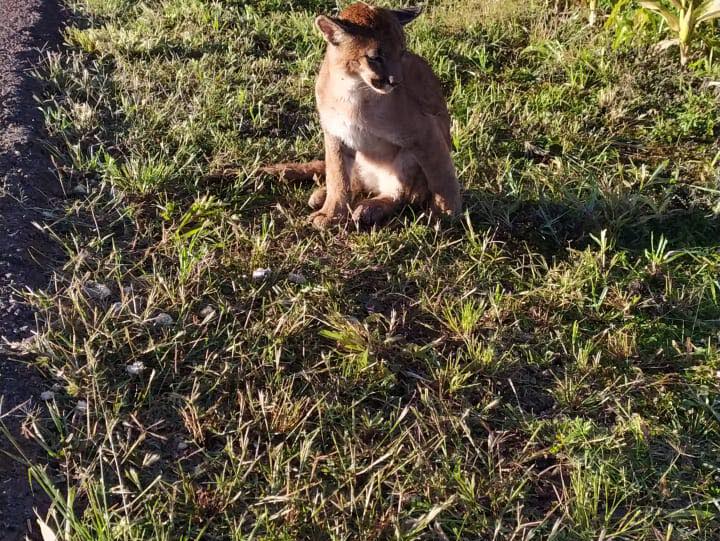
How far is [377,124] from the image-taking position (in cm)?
338

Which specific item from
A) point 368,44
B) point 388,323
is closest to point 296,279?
point 388,323

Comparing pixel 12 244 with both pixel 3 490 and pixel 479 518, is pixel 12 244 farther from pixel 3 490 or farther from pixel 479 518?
pixel 479 518

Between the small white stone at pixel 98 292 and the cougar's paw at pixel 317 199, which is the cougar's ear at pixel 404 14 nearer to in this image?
the cougar's paw at pixel 317 199

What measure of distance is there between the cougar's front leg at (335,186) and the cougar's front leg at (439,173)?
416mm

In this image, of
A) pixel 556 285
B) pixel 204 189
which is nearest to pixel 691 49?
pixel 556 285

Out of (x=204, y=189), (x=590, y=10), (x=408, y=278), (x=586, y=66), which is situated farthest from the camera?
(x=590, y=10)

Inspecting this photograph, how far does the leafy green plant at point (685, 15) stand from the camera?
464 centimetres

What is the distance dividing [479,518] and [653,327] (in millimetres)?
1354

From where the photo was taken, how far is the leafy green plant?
4641mm

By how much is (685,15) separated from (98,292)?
4273 millimetres

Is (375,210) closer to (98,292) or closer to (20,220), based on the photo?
(98,292)

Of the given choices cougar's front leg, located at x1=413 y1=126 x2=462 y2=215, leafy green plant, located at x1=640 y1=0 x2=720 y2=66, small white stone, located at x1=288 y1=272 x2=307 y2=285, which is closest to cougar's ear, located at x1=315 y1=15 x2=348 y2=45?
cougar's front leg, located at x1=413 y1=126 x2=462 y2=215

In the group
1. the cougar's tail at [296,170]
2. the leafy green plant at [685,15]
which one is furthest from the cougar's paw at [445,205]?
the leafy green plant at [685,15]

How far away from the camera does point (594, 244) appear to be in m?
3.59
